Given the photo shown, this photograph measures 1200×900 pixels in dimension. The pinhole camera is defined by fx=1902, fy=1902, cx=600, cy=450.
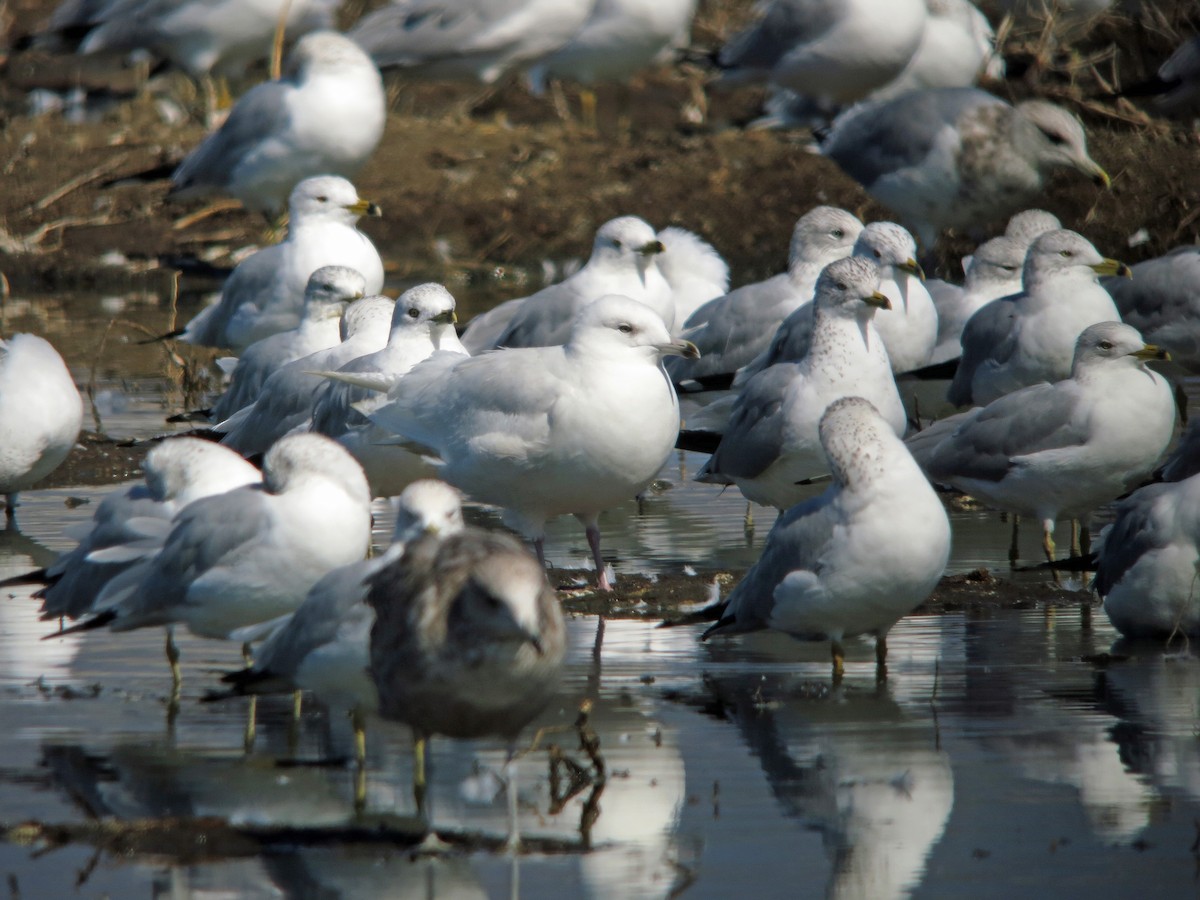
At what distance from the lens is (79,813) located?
14.9 ft

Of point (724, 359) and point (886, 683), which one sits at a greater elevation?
point (724, 359)

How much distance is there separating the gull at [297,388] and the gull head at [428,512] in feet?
9.20

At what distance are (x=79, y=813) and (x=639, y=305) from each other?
3097mm

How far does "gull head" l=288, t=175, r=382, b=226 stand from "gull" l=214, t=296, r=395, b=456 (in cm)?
237

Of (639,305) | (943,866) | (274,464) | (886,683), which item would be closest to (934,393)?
(639,305)

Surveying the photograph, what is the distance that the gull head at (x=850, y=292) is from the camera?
298 inches

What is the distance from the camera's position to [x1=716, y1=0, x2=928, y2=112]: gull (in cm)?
1447

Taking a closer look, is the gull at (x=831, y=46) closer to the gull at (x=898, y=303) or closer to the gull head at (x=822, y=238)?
the gull head at (x=822, y=238)

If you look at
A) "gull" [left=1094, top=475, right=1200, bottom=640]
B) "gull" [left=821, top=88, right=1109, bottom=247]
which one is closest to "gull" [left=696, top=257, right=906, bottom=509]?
"gull" [left=1094, top=475, right=1200, bottom=640]

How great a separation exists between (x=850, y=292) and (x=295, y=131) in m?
6.33

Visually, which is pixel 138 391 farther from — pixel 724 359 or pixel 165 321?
pixel 724 359

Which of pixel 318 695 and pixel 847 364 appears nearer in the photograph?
pixel 318 695

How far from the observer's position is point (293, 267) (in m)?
10.4

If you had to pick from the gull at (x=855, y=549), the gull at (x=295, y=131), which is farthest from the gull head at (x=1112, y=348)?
the gull at (x=295, y=131)
